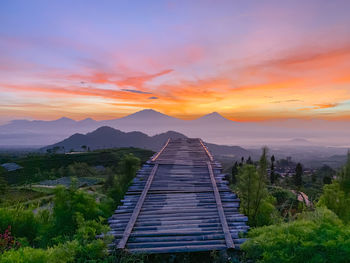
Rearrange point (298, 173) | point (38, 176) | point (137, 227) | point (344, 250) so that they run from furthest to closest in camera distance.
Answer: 1. point (38, 176)
2. point (298, 173)
3. point (137, 227)
4. point (344, 250)

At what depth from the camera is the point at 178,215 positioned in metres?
6.04

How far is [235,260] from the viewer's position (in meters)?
4.54

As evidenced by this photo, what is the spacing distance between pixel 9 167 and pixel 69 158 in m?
17.6

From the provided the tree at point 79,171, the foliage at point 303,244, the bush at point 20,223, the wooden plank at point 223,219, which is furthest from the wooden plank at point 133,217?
the tree at point 79,171

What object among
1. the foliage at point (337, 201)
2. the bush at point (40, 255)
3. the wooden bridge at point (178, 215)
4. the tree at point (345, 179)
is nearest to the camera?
the bush at point (40, 255)

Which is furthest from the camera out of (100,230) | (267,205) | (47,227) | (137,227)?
(267,205)

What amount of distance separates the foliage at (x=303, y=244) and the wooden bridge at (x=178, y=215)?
943 millimetres

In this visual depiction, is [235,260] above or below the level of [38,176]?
above

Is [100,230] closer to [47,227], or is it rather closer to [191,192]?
[47,227]

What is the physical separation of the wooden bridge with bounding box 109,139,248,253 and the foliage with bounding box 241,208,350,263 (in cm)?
94

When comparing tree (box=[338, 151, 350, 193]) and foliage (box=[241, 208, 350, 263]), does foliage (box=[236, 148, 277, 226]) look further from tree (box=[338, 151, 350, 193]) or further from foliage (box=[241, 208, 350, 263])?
foliage (box=[241, 208, 350, 263])

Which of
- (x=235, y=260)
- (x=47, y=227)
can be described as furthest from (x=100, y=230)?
(x=235, y=260)

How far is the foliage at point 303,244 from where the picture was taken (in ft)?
10.7

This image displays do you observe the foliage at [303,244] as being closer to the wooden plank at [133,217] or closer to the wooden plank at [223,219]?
the wooden plank at [223,219]
